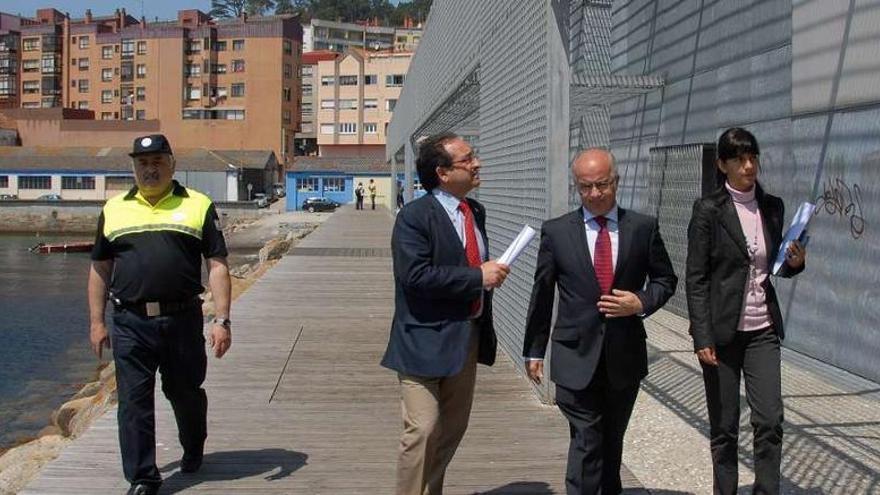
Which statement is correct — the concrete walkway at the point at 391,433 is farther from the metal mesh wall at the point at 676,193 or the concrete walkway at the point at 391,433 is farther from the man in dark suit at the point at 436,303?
the metal mesh wall at the point at 676,193

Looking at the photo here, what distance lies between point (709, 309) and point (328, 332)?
613 cm

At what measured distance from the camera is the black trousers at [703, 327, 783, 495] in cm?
411

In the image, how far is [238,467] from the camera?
511 centimetres

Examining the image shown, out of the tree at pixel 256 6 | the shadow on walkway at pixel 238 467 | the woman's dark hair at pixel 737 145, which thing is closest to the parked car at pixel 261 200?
the shadow on walkway at pixel 238 467

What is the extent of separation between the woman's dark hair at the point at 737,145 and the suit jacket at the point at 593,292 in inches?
20.2

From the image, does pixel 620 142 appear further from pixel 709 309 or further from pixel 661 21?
pixel 709 309

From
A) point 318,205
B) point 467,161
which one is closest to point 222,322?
point 467,161

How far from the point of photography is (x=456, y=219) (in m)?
4.02

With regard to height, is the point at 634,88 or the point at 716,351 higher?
the point at 634,88

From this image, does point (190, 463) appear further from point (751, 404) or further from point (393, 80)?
point (393, 80)

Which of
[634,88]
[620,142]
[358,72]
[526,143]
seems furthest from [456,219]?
[358,72]

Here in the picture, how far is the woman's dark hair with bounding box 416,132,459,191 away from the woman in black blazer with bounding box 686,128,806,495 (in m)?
1.14

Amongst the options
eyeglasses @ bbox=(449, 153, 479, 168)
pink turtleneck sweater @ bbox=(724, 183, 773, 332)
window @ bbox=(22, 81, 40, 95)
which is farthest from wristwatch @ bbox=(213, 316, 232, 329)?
window @ bbox=(22, 81, 40, 95)

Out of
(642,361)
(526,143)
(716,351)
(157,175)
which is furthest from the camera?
(526,143)
